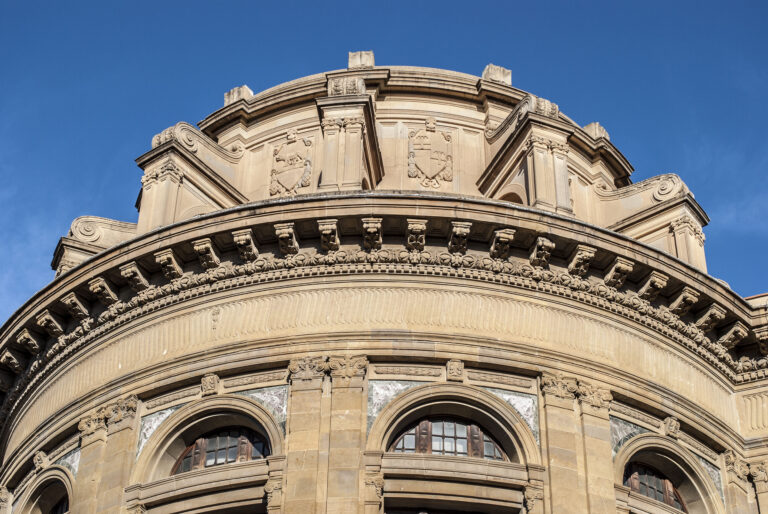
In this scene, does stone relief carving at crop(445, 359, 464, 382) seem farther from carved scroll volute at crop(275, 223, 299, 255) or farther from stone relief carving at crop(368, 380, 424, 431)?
carved scroll volute at crop(275, 223, 299, 255)

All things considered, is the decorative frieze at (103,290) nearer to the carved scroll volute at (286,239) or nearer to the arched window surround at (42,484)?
the arched window surround at (42,484)

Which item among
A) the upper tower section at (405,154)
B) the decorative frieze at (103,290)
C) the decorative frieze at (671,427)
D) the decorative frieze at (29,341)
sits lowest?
the decorative frieze at (671,427)

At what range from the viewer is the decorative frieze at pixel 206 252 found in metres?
30.2

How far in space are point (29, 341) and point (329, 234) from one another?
8199mm

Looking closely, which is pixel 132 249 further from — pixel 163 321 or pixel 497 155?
pixel 497 155

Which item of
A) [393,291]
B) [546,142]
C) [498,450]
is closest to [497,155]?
[546,142]

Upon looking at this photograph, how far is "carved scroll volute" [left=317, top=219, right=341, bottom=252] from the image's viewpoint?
97.2 ft

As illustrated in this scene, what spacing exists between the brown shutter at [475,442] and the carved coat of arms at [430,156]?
9.58 metres

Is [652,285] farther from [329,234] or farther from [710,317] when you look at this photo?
[329,234]

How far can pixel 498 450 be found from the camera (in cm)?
2864

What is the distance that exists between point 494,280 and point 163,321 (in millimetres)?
7403

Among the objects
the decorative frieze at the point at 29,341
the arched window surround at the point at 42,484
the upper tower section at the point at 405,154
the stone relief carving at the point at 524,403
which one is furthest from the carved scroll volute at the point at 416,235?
the decorative frieze at the point at 29,341

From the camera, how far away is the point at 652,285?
3062cm

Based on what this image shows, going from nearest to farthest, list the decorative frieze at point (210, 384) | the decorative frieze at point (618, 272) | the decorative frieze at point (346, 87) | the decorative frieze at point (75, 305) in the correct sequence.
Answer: the decorative frieze at point (210, 384), the decorative frieze at point (618, 272), the decorative frieze at point (75, 305), the decorative frieze at point (346, 87)
